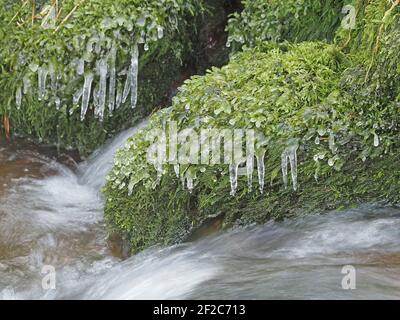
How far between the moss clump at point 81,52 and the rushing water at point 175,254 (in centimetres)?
37

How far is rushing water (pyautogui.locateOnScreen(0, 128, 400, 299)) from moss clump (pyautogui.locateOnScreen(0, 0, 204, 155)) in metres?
0.37

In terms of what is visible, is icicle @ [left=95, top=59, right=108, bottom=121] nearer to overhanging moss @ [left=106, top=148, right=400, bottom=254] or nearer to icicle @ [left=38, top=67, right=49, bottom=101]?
A: icicle @ [left=38, top=67, right=49, bottom=101]

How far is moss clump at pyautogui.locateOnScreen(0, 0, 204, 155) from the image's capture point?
5.91m

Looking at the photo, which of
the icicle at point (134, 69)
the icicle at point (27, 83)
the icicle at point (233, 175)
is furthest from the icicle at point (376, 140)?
the icicle at point (27, 83)

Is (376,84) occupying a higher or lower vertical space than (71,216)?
higher

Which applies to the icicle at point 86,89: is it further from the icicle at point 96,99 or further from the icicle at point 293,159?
the icicle at point 293,159

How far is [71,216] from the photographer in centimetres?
577

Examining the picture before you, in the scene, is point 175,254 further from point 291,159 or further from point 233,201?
→ point 291,159

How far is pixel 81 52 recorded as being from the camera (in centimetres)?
593

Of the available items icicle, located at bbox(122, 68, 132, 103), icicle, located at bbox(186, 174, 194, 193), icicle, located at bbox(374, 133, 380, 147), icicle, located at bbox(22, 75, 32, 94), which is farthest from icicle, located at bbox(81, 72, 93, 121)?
icicle, located at bbox(374, 133, 380, 147)

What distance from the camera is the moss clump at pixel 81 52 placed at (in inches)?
233
